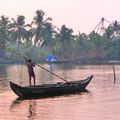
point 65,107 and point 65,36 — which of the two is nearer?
point 65,107

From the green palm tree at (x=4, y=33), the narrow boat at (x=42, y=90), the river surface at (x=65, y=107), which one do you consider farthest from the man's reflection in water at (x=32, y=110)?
the green palm tree at (x=4, y=33)

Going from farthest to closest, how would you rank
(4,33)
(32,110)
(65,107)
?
(4,33)
(65,107)
(32,110)

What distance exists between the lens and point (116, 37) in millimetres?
120688

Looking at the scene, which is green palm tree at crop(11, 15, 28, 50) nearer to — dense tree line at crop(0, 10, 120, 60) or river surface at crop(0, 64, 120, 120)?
dense tree line at crop(0, 10, 120, 60)

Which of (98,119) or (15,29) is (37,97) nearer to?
(98,119)

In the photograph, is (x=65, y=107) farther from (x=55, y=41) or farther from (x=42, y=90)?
(x=55, y=41)

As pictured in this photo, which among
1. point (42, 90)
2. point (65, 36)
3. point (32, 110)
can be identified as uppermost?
point (65, 36)

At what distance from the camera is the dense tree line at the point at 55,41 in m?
115

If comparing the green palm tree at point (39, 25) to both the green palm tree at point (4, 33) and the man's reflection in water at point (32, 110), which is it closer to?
the green palm tree at point (4, 33)

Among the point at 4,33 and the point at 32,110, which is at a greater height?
the point at 4,33

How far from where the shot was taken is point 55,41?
119875 mm

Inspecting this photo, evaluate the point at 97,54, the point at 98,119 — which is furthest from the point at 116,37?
the point at 98,119

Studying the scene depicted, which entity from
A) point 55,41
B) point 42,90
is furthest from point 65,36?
point 42,90

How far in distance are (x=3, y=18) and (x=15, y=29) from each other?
3.87 metres
